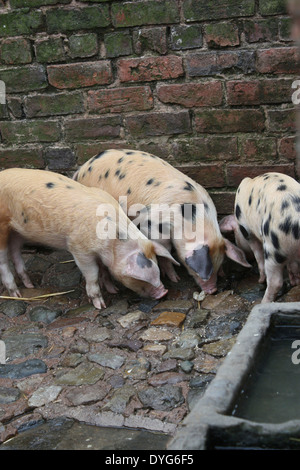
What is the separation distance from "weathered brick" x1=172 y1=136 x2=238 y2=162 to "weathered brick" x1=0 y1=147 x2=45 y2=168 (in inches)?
45.1

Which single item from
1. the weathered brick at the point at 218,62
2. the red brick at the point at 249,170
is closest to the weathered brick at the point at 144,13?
the weathered brick at the point at 218,62

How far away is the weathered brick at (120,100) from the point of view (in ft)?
15.8

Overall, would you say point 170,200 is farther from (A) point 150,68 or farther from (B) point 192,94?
(A) point 150,68

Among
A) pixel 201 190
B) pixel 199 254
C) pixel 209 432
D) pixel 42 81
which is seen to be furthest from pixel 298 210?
pixel 42 81

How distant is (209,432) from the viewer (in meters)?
2.02

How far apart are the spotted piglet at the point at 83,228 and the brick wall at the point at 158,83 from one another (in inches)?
25.4

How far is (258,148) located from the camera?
4742mm

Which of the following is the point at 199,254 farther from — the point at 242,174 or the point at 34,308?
the point at 34,308

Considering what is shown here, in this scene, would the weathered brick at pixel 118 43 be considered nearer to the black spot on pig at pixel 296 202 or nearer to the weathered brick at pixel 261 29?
the weathered brick at pixel 261 29

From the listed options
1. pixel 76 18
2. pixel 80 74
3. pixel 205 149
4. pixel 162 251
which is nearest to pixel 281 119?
pixel 205 149

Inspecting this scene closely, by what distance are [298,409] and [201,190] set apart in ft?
8.05

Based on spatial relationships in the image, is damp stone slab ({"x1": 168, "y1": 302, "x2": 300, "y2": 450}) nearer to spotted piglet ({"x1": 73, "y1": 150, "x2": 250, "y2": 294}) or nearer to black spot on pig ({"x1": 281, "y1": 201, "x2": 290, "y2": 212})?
black spot on pig ({"x1": 281, "y1": 201, "x2": 290, "y2": 212})
